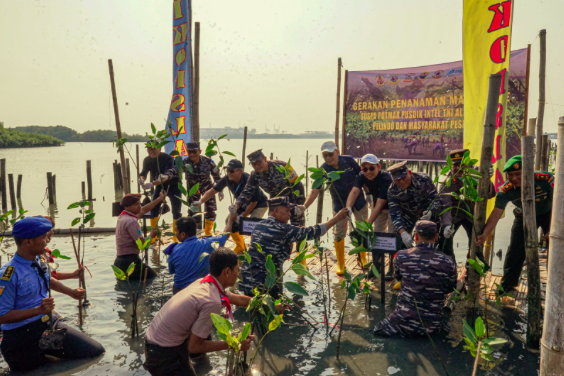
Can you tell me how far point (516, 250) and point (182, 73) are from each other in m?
6.79

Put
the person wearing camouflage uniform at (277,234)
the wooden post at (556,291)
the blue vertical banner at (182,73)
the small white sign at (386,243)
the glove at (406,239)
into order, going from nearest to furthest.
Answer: the wooden post at (556,291) → the person wearing camouflage uniform at (277,234) → the small white sign at (386,243) → the glove at (406,239) → the blue vertical banner at (182,73)

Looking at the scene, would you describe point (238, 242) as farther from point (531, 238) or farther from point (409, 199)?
point (531, 238)

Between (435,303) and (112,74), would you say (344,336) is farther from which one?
(112,74)

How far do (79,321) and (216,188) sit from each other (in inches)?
111

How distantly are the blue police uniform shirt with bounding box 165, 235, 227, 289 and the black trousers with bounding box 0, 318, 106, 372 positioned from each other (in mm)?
1083

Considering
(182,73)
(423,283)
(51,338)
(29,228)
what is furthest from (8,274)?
(182,73)

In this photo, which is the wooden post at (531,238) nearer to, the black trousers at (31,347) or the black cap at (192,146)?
the black trousers at (31,347)

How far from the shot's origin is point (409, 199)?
5262 millimetres

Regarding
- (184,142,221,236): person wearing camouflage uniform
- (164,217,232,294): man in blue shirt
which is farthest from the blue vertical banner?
(164,217,232,294): man in blue shirt

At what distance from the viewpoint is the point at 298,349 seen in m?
4.09

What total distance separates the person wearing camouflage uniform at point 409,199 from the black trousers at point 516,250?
719 millimetres

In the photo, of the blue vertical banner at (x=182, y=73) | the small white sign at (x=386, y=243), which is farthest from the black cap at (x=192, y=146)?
the small white sign at (x=386, y=243)

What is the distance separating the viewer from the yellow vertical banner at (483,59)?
5.41 meters

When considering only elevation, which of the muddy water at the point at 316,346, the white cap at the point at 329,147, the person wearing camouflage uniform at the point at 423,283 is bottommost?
the muddy water at the point at 316,346
